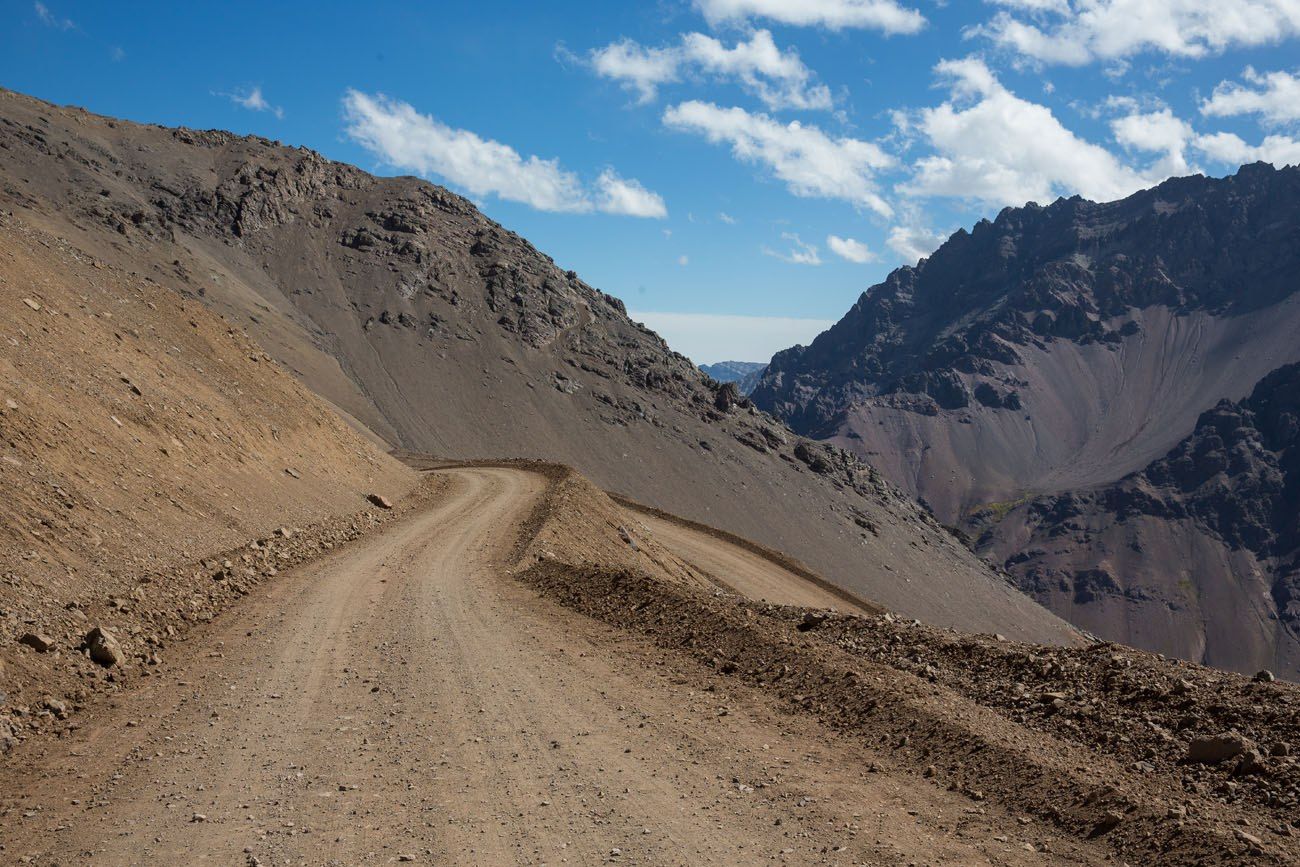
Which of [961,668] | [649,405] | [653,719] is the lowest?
[653,719]

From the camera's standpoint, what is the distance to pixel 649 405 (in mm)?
124500

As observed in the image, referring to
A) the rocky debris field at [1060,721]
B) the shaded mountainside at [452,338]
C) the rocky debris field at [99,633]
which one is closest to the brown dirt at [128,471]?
the rocky debris field at [99,633]

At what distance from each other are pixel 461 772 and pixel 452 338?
120574 millimetres

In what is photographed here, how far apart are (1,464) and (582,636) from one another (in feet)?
34.6

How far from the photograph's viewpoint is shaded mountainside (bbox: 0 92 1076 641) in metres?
106

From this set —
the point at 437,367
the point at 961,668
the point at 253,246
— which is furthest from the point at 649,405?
the point at 961,668

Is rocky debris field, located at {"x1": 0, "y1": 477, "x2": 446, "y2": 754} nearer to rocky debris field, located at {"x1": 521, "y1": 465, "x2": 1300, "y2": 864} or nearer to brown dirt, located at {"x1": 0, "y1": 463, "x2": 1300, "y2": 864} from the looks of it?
brown dirt, located at {"x1": 0, "y1": 463, "x2": 1300, "y2": 864}

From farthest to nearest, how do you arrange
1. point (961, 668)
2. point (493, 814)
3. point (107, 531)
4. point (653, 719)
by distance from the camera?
point (107, 531) → point (961, 668) → point (653, 719) → point (493, 814)

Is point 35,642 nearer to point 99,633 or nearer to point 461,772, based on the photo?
point 99,633

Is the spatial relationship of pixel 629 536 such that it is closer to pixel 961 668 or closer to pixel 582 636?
pixel 582 636

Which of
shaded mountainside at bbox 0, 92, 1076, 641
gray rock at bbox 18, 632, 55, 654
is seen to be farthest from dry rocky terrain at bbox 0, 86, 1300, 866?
shaded mountainside at bbox 0, 92, 1076, 641

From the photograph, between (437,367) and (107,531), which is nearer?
(107,531)

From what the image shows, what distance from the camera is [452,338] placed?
125688 mm

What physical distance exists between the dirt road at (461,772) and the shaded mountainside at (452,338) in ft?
285
